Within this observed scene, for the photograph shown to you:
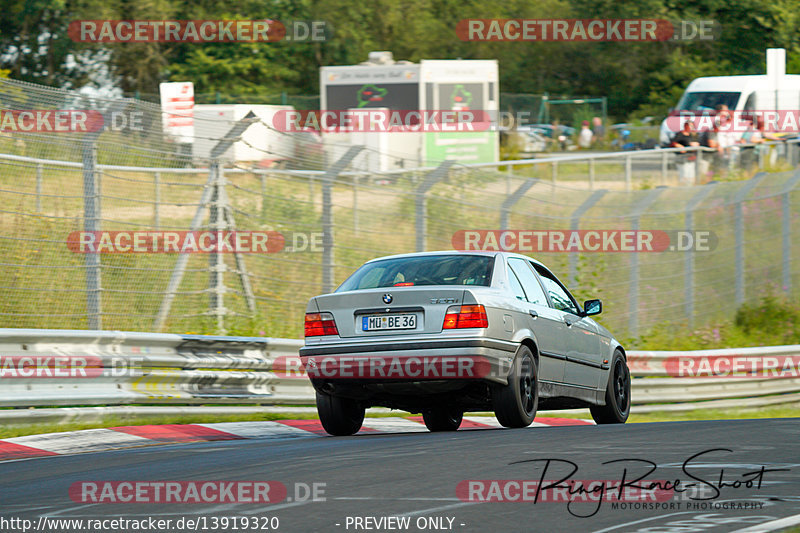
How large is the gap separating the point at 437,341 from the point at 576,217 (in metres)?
8.70

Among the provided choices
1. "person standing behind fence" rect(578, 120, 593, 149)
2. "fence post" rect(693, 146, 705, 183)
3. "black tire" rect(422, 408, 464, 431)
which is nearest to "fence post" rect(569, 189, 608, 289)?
"black tire" rect(422, 408, 464, 431)

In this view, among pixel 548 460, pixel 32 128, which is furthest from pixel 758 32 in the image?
pixel 548 460

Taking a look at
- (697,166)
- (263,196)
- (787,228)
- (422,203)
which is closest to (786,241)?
(787,228)

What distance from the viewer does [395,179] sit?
1552 cm

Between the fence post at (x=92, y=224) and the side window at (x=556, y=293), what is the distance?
4.42 m

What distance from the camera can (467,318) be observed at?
29.7ft

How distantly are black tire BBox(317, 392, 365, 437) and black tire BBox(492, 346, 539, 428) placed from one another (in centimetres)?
129

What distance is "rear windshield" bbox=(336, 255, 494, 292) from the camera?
9.66 m

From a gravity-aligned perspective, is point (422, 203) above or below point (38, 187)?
below

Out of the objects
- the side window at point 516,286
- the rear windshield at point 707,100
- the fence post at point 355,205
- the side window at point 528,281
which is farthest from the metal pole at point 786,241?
the rear windshield at point 707,100

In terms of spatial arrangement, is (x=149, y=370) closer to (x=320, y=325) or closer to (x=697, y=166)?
(x=320, y=325)

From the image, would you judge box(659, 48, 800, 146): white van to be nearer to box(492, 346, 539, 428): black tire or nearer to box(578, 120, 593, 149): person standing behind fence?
box(578, 120, 593, 149): person standing behind fence

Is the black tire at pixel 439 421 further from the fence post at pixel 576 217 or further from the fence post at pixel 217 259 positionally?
the fence post at pixel 576 217

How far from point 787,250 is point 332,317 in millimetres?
13305
